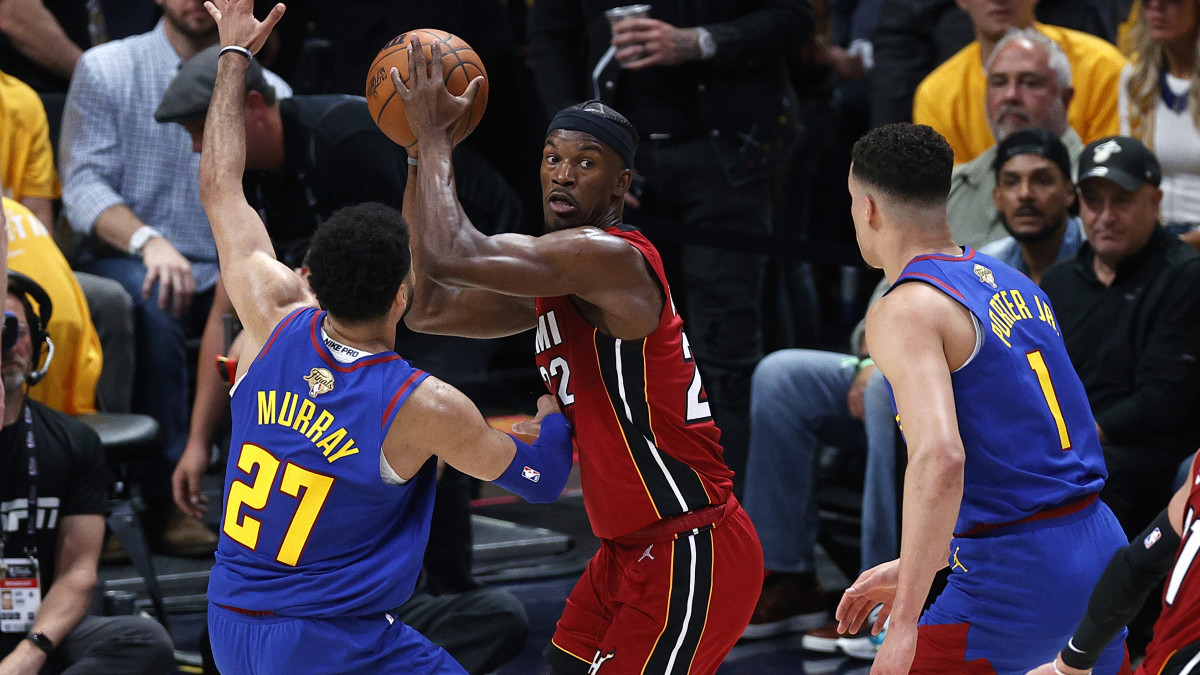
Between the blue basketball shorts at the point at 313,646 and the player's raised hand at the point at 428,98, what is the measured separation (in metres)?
1.17

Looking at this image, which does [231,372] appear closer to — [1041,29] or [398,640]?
[398,640]

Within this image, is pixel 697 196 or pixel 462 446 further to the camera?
pixel 697 196

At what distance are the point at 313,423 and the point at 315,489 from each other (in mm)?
145

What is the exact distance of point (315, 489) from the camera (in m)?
3.13

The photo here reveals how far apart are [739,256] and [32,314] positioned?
2.75m

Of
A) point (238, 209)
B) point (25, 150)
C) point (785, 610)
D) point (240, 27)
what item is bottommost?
point (785, 610)

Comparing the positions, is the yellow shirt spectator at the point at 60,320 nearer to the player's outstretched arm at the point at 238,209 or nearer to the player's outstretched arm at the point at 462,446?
the player's outstretched arm at the point at 238,209

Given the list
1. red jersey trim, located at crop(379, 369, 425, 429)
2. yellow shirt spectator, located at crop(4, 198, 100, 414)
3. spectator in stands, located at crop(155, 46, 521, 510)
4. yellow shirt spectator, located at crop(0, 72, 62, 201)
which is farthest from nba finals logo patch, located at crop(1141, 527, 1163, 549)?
yellow shirt spectator, located at crop(0, 72, 62, 201)

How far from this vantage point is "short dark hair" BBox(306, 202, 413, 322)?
10.4ft

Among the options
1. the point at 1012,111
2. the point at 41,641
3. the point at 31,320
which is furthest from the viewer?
the point at 1012,111

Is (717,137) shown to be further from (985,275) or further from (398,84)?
(985,275)

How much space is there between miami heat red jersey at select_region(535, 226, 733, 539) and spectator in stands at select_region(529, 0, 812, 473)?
230 centimetres

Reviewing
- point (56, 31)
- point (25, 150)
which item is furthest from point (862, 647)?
point (56, 31)

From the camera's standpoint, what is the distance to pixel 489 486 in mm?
7293
